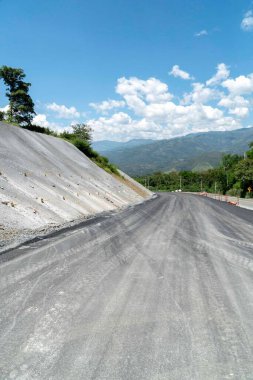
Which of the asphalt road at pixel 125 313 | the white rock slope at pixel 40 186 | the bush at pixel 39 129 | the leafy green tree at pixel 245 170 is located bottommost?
the asphalt road at pixel 125 313

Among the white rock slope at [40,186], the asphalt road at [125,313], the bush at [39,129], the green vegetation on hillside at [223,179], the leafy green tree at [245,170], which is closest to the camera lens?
the asphalt road at [125,313]

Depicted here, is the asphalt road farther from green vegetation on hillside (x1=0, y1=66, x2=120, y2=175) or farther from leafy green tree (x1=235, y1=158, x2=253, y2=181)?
leafy green tree (x1=235, y1=158, x2=253, y2=181)

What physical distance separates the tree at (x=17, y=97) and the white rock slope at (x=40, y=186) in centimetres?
1227

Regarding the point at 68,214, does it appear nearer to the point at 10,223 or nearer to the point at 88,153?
the point at 10,223

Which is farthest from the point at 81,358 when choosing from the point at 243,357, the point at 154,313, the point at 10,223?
the point at 10,223

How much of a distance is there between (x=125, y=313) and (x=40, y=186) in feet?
47.9

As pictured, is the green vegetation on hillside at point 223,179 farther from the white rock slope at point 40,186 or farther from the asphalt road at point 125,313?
the asphalt road at point 125,313

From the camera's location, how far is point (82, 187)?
24531mm

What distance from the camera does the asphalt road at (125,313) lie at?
3.71m

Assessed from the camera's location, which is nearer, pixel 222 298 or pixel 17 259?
pixel 222 298

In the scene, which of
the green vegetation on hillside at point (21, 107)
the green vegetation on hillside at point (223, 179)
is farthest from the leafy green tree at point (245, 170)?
the green vegetation on hillside at point (21, 107)

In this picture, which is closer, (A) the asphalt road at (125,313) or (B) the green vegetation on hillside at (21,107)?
(A) the asphalt road at (125,313)

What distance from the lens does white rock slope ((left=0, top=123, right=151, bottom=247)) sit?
1300 centimetres

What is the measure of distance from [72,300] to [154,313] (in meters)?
1.49
